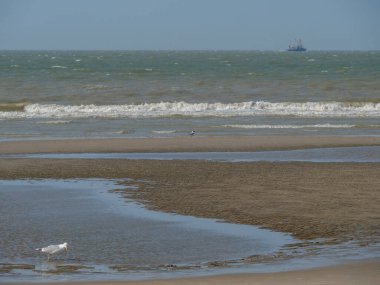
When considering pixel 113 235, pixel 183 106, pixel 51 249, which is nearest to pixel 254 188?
pixel 113 235

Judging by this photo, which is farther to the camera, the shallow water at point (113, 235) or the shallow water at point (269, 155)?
the shallow water at point (269, 155)

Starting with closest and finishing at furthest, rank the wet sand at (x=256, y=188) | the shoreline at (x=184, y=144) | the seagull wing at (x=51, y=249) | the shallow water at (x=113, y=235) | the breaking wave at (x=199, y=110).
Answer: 1. the seagull wing at (x=51, y=249)
2. the shallow water at (x=113, y=235)
3. the wet sand at (x=256, y=188)
4. the shoreline at (x=184, y=144)
5. the breaking wave at (x=199, y=110)

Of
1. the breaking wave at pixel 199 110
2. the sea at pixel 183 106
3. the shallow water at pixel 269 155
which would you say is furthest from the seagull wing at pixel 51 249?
the breaking wave at pixel 199 110

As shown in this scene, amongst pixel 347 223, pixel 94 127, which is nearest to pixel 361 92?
pixel 94 127

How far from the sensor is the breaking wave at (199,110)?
131ft

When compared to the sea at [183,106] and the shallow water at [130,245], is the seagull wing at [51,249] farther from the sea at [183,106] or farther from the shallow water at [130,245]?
the sea at [183,106]

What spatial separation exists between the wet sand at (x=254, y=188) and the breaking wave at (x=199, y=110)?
44.8 ft

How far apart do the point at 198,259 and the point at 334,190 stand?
19.2 ft

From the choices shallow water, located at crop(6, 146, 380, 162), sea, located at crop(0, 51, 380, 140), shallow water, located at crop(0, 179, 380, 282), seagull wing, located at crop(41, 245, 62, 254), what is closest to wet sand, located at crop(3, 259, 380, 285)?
shallow water, located at crop(0, 179, 380, 282)

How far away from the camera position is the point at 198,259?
12.1 m

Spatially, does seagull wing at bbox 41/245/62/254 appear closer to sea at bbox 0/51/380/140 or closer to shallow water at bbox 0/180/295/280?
shallow water at bbox 0/180/295/280

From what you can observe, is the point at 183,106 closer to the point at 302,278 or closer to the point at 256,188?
the point at 256,188

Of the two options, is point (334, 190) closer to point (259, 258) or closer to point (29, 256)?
point (259, 258)

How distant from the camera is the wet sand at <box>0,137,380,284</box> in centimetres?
1376
